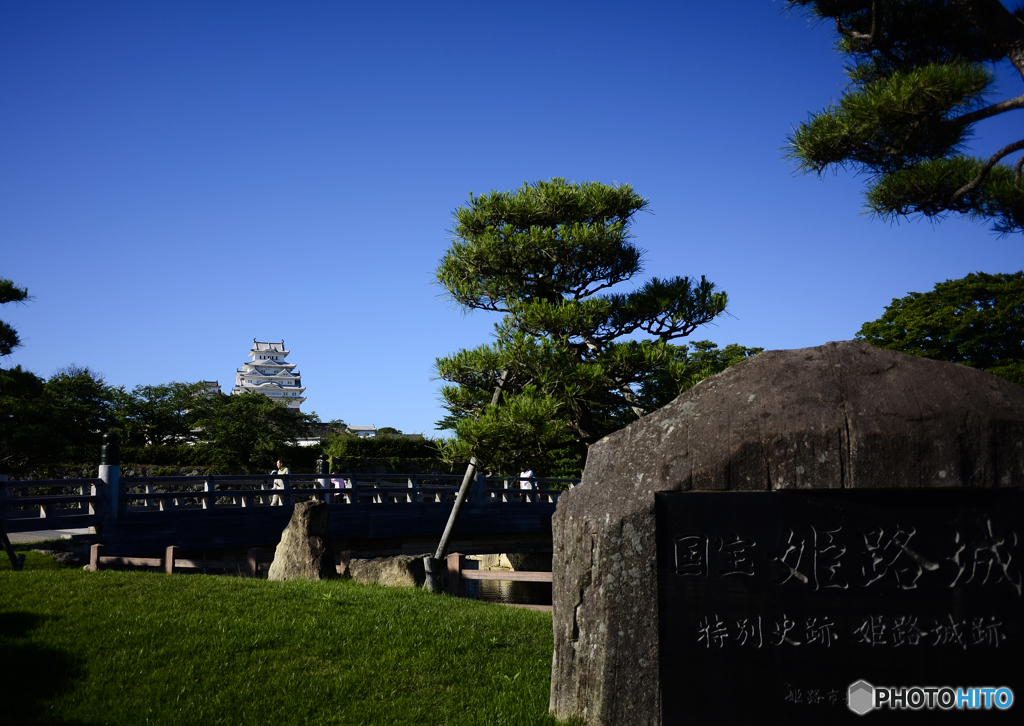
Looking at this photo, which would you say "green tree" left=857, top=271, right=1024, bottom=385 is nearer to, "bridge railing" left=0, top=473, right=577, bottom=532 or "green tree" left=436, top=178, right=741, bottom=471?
"bridge railing" left=0, top=473, right=577, bottom=532

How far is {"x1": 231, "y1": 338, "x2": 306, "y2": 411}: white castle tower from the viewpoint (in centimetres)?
7788

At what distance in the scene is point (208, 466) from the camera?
3111cm

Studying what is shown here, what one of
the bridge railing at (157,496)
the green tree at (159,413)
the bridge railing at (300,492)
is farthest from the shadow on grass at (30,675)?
the green tree at (159,413)

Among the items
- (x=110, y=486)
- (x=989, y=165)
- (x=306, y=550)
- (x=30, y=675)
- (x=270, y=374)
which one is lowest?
(x=30, y=675)

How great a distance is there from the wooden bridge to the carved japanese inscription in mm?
11794

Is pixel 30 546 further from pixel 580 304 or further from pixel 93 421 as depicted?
pixel 93 421

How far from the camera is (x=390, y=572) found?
10383 mm

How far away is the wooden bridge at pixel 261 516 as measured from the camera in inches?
536

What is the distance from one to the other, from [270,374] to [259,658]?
3037 inches

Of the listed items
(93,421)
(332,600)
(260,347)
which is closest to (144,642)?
(332,600)

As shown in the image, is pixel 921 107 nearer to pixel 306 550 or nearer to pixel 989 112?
pixel 989 112

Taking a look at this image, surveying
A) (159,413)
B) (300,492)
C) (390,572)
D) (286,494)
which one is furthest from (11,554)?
(159,413)

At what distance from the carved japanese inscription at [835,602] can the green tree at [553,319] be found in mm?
5428

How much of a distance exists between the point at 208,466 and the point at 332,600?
1021 inches
